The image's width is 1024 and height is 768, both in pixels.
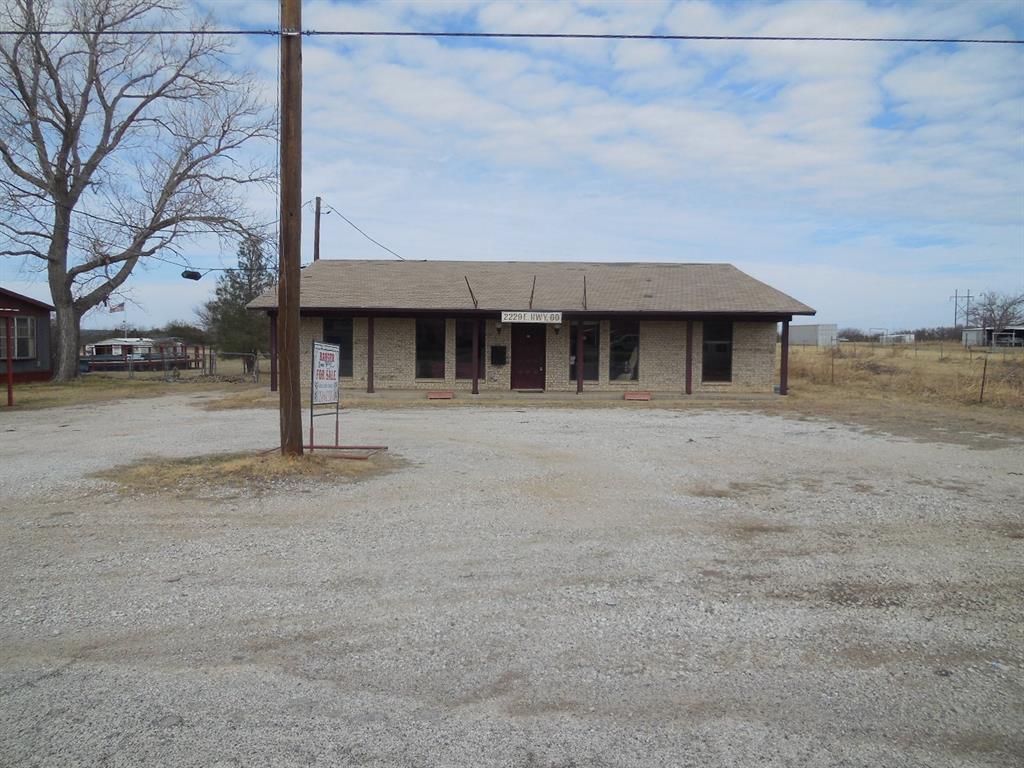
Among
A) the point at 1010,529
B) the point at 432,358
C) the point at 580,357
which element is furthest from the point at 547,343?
the point at 1010,529

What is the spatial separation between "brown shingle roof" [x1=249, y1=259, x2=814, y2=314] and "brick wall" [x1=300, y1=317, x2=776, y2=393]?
2.85 feet

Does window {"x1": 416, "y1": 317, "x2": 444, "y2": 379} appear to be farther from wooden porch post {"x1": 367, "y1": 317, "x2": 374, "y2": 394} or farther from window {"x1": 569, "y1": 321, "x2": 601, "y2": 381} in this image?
window {"x1": 569, "y1": 321, "x2": 601, "y2": 381}

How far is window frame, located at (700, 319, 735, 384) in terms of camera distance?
78.8 feet

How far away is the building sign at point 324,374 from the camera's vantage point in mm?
10945

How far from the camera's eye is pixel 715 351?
24156 millimetres

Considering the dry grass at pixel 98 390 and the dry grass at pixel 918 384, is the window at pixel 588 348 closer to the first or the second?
the dry grass at pixel 918 384

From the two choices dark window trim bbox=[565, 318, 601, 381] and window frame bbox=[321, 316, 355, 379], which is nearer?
window frame bbox=[321, 316, 355, 379]


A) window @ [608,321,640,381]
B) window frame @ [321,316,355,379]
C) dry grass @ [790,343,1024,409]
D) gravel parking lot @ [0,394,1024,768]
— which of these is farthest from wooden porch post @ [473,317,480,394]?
gravel parking lot @ [0,394,1024,768]

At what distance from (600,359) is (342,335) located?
328 inches

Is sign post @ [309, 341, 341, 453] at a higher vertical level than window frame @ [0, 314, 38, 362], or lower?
lower

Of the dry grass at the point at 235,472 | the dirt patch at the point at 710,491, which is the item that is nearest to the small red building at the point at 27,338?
the dry grass at the point at 235,472

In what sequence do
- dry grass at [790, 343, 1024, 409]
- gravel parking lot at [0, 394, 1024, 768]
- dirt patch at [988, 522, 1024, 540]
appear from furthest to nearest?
dry grass at [790, 343, 1024, 409]
dirt patch at [988, 522, 1024, 540]
gravel parking lot at [0, 394, 1024, 768]

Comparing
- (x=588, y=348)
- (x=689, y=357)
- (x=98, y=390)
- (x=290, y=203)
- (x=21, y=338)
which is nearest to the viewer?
(x=290, y=203)

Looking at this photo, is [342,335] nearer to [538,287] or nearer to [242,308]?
[538,287]
